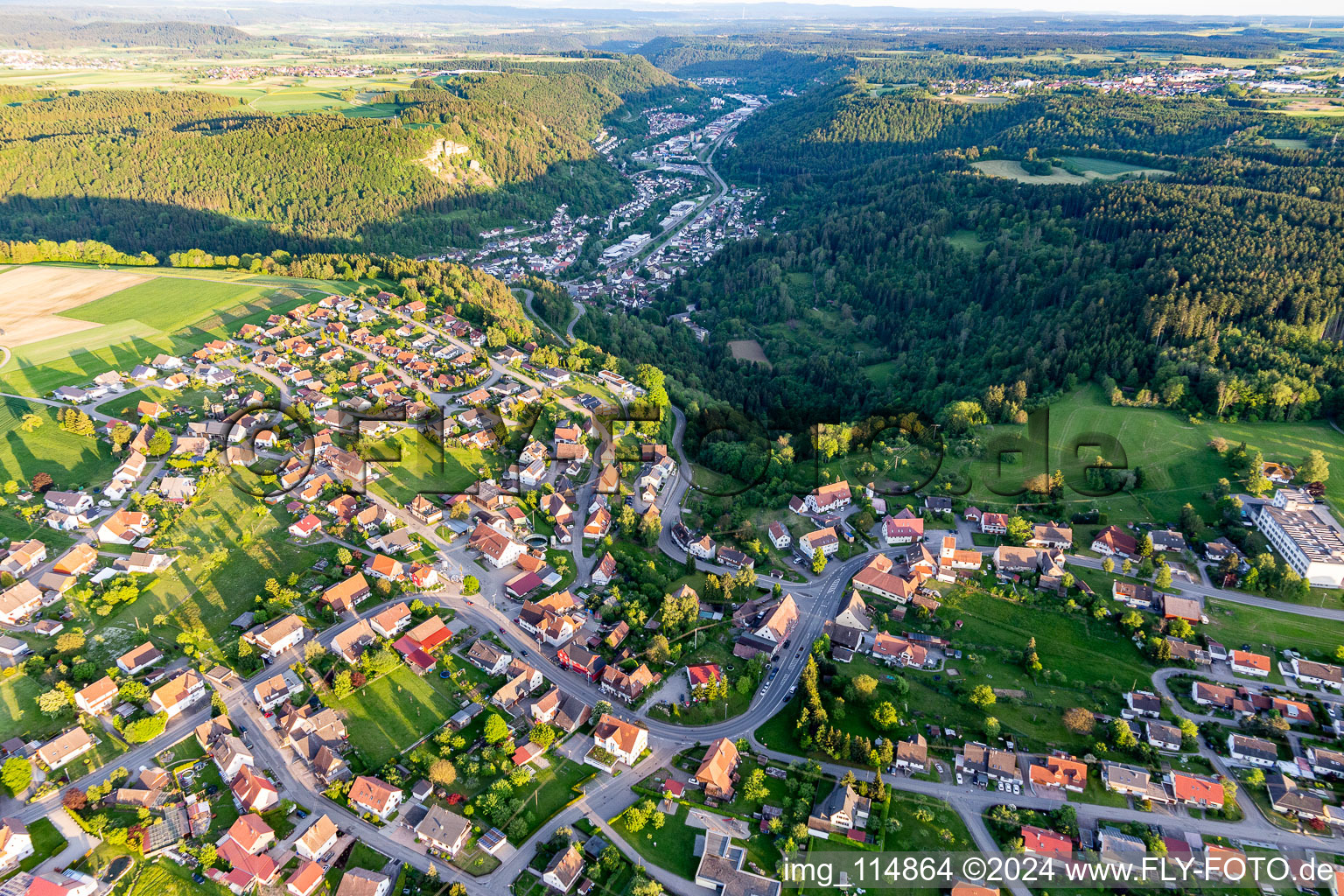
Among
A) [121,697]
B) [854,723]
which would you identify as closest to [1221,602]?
[854,723]

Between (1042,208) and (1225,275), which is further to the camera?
(1042,208)

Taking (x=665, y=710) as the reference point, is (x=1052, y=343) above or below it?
above

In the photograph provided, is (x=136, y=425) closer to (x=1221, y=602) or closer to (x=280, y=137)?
(x=1221, y=602)

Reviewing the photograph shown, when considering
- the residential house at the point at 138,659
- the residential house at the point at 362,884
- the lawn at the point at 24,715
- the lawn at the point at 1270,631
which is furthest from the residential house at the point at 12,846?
the lawn at the point at 1270,631

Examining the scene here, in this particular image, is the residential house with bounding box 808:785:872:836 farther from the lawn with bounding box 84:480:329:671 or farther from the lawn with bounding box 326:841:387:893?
the lawn with bounding box 84:480:329:671

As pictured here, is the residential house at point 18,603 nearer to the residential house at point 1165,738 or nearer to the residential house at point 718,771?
the residential house at point 718,771

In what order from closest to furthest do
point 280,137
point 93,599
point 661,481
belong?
1. point 93,599
2. point 661,481
3. point 280,137

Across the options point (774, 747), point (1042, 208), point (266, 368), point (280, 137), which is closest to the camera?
point (774, 747)

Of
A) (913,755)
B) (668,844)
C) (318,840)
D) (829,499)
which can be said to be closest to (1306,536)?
(829,499)
